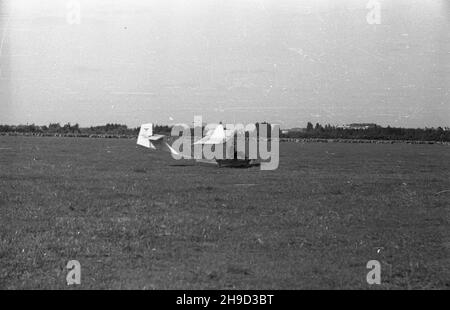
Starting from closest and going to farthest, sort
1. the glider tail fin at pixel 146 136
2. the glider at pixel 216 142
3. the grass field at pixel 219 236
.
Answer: the grass field at pixel 219 236
the glider at pixel 216 142
the glider tail fin at pixel 146 136

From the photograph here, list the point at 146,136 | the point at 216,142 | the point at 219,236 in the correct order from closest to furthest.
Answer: the point at 219,236 < the point at 216,142 < the point at 146,136

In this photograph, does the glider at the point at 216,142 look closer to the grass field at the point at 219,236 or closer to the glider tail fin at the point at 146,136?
the glider tail fin at the point at 146,136

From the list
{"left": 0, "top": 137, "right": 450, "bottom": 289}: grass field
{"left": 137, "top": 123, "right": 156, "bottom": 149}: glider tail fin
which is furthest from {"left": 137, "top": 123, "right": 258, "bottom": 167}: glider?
{"left": 0, "top": 137, "right": 450, "bottom": 289}: grass field

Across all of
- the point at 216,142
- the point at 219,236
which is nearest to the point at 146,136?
the point at 216,142

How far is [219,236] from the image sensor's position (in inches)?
533

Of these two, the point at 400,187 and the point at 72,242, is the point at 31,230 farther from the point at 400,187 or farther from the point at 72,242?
the point at 400,187

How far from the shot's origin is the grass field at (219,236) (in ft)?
31.9

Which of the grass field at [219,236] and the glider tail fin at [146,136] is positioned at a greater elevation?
the glider tail fin at [146,136]

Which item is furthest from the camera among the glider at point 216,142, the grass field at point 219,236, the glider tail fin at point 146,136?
the glider tail fin at point 146,136

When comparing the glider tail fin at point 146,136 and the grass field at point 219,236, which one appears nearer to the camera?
the grass field at point 219,236

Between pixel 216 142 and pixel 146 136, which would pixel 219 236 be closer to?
pixel 216 142

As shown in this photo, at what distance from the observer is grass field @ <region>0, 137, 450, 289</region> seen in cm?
973

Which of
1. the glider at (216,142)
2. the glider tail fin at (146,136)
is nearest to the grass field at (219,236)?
the glider at (216,142)
